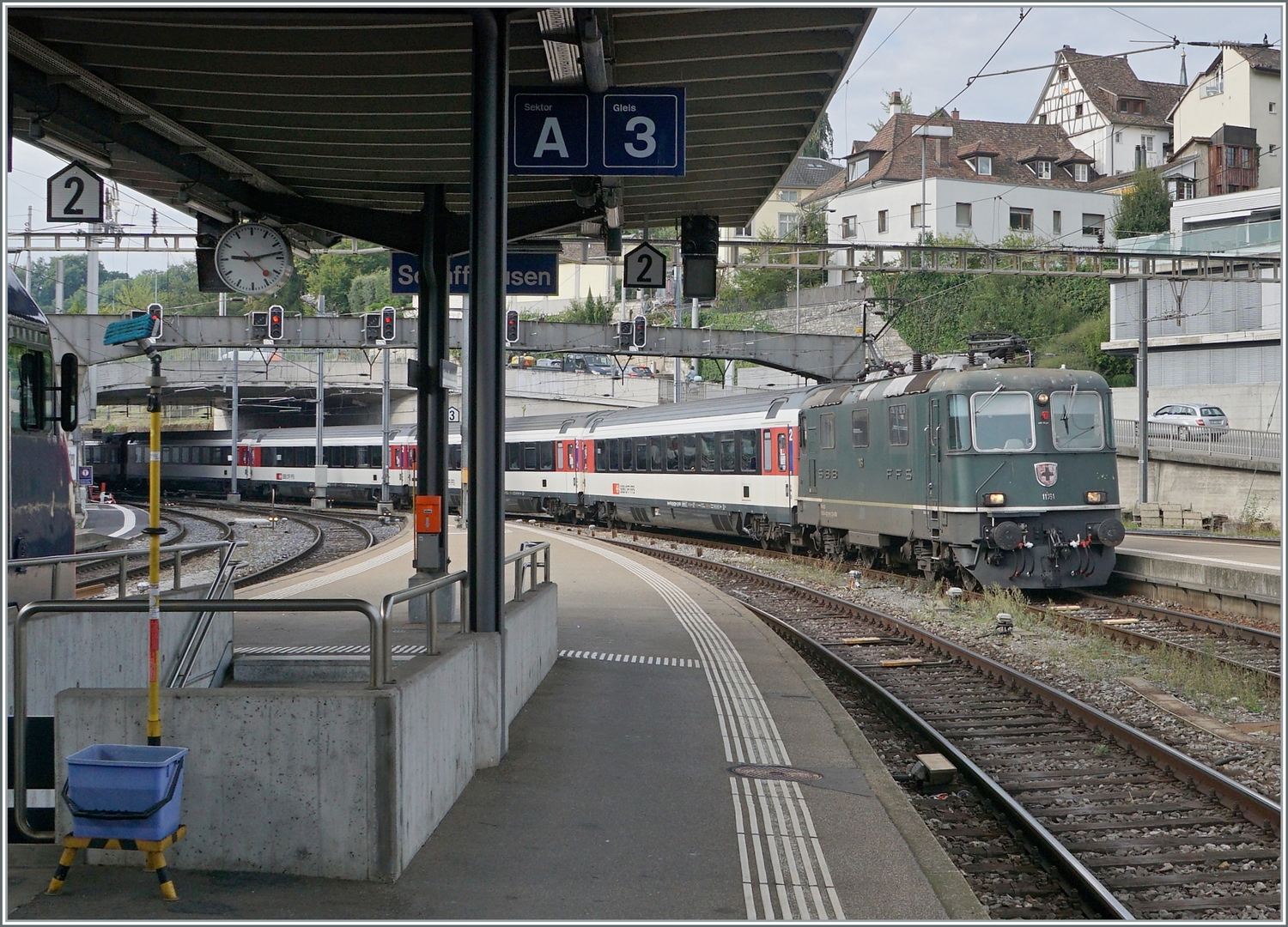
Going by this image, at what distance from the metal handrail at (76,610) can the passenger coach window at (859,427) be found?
14.3m

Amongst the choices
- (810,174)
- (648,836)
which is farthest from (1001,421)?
(810,174)

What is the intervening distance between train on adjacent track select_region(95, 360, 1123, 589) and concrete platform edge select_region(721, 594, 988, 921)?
22.3ft

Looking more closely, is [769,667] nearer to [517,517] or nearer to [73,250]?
[73,250]

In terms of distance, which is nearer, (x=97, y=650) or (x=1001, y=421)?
(x=97, y=650)

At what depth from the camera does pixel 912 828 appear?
6578 mm

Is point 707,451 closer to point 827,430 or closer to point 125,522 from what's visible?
point 827,430

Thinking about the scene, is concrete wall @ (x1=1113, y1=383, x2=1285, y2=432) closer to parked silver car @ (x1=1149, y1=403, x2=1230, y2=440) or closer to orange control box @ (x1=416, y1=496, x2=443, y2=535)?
parked silver car @ (x1=1149, y1=403, x2=1230, y2=440)

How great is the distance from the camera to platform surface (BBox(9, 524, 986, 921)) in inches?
203

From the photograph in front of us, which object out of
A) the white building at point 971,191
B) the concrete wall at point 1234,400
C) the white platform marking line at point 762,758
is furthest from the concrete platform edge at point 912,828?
the white building at point 971,191

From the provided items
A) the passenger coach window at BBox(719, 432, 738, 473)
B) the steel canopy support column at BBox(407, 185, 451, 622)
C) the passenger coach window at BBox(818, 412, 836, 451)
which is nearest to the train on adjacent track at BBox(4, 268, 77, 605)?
the steel canopy support column at BBox(407, 185, 451, 622)

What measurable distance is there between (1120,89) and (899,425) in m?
64.7

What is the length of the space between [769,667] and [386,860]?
6.75 m

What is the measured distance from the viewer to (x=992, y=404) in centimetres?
1639

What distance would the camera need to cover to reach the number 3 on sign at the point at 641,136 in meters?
9.14
